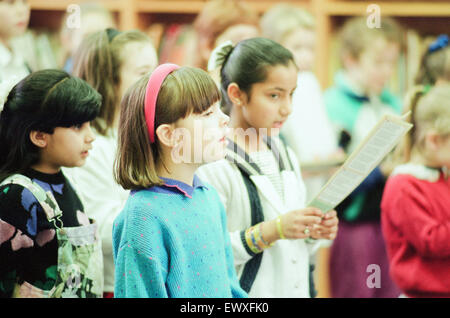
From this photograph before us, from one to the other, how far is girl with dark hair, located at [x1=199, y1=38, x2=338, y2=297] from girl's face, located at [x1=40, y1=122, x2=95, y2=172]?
0.30m

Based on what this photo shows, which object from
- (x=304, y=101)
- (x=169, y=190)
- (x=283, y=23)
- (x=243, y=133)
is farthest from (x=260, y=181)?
(x=283, y=23)

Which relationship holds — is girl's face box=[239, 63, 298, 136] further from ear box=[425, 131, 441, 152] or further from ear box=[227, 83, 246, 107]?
→ ear box=[425, 131, 441, 152]

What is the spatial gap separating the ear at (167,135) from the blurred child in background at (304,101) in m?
1.08

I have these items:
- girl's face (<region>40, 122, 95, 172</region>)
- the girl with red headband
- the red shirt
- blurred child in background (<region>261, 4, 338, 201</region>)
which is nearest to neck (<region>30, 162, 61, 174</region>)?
girl's face (<region>40, 122, 95, 172</region>)

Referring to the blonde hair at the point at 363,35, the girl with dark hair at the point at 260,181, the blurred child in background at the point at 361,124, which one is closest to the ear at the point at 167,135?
the girl with dark hair at the point at 260,181

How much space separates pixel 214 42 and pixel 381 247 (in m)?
0.94

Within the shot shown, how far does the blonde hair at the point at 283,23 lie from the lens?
8.54 feet

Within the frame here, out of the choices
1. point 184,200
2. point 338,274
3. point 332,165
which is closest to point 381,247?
point 338,274

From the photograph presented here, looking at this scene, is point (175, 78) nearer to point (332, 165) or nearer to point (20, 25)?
point (332, 165)

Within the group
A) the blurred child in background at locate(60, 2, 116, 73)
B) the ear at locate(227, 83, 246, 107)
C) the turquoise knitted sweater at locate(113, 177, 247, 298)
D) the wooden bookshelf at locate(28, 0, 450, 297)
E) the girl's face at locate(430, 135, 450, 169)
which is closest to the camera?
the turquoise knitted sweater at locate(113, 177, 247, 298)

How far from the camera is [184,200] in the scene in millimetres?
1254

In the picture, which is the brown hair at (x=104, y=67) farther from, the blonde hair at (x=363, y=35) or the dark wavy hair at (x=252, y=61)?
the blonde hair at (x=363, y=35)

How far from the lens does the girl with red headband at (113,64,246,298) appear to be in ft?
3.87
